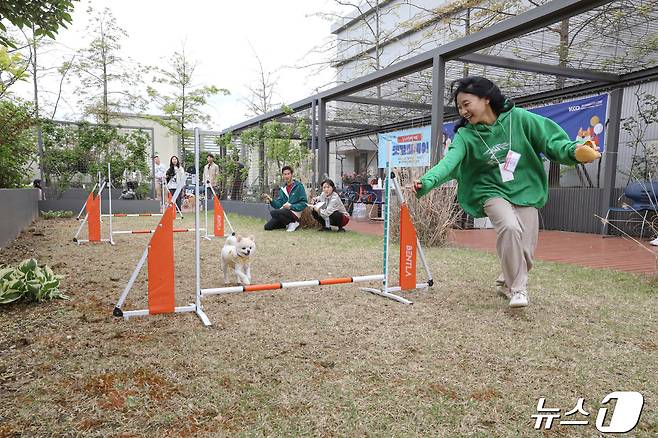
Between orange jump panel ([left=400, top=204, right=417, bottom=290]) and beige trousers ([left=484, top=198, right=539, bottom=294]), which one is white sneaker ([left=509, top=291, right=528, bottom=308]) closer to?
beige trousers ([left=484, top=198, right=539, bottom=294])

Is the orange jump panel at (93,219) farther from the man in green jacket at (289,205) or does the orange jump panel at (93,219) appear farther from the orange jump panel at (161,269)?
the orange jump panel at (161,269)

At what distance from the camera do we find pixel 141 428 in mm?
1608

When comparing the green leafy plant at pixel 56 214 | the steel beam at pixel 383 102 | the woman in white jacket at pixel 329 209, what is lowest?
the green leafy plant at pixel 56 214

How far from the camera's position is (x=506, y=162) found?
3131 millimetres

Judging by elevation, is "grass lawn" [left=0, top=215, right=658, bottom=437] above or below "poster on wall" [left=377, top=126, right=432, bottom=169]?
below

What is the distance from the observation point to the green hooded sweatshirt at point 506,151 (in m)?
3.14

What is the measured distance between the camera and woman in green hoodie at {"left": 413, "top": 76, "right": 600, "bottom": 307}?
3.06m

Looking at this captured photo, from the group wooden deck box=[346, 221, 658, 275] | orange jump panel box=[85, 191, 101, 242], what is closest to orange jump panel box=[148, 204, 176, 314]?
wooden deck box=[346, 221, 658, 275]

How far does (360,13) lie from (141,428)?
15.9 metres

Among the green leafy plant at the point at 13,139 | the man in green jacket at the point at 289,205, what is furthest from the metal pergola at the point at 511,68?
the green leafy plant at the point at 13,139

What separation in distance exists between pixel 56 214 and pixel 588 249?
11685mm

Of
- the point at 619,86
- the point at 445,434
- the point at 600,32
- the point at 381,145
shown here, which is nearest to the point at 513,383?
the point at 445,434

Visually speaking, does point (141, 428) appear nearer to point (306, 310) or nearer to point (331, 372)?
point (331, 372)

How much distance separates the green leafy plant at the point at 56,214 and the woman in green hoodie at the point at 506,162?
10.9 meters
